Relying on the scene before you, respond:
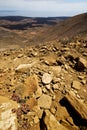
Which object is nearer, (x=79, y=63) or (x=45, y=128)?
(x=45, y=128)

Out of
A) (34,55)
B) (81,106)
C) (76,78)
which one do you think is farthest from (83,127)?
(34,55)

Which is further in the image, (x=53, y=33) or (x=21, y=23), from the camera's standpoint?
(x=21, y=23)

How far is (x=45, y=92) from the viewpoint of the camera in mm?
10102

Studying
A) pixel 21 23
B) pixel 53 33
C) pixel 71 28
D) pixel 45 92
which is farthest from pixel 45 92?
pixel 21 23

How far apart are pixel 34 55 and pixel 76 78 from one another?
318 cm

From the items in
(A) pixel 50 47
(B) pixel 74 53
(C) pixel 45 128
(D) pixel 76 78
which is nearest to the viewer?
(C) pixel 45 128

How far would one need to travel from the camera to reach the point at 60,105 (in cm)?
971

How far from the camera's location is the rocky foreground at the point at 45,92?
9023 mm

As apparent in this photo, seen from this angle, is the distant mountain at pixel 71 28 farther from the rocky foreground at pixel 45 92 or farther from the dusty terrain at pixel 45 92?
the rocky foreground at pixel 45 92

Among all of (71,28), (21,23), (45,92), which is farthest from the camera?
(21,23)

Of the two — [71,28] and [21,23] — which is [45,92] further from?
[21,23]

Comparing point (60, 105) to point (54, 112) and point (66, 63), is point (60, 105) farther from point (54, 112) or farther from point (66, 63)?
point (66, 63)

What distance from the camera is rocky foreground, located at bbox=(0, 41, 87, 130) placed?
9.02 m

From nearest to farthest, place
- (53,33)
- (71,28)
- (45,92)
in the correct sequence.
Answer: (45,92) → (71,28) → (53,33)
